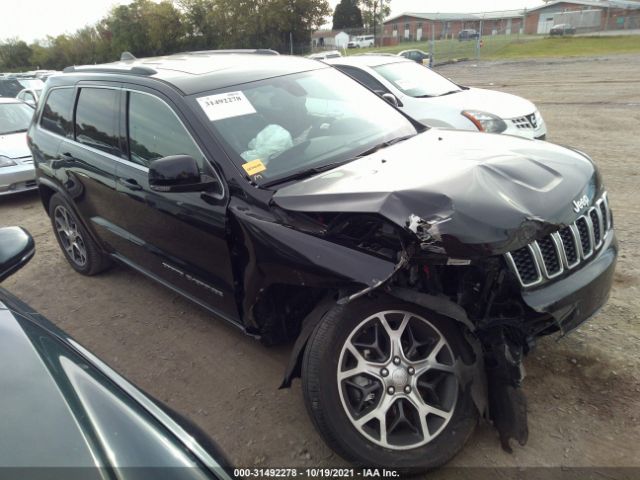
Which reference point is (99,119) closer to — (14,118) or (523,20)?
(14,118)

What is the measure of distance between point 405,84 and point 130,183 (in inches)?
202

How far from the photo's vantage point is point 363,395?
7.73ft

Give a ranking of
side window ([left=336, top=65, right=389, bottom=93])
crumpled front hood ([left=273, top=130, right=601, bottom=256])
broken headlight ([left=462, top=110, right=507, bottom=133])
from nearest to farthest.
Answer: crumpled front hood ([left=273, top=130, right=601, bottom=256]), broken headlight ([left=462, top=110, right=507, bottom=133]), side window ([left=336, top=65, right=389, bottom=93])

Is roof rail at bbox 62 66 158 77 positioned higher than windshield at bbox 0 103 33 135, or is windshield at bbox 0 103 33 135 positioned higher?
roof rail at bbox 62 66 158 77

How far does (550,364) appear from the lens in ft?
9.71

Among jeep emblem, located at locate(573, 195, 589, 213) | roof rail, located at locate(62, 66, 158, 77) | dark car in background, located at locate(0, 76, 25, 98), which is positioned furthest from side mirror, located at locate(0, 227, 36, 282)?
dark car in background, located at locate(0, 76, 25, 98)

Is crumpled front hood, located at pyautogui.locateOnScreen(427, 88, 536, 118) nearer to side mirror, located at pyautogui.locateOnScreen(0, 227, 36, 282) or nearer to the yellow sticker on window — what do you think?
the yellow sticker on window

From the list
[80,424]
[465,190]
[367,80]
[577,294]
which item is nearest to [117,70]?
[465,190]

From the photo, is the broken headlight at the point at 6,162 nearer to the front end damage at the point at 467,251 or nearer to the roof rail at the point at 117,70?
the roof rail at the point at 117,70

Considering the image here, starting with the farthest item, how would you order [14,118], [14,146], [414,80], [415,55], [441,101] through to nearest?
[415,55]
[14,118]
[14,146]
[414,80]
[441,101]

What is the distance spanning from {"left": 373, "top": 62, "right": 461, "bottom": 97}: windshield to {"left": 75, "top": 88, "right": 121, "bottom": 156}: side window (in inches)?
181

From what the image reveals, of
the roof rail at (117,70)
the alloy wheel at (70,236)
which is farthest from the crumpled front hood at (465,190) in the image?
the alloy wheel at (70,236)

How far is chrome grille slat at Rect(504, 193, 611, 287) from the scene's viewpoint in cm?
233

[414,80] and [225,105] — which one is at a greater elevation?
[225,105]
